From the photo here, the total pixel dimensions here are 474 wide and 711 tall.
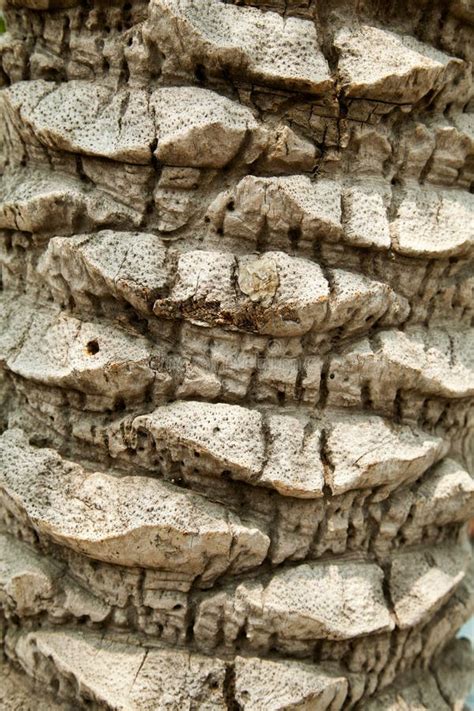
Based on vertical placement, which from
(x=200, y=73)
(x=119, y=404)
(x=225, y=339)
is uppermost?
(x=200, y=73)

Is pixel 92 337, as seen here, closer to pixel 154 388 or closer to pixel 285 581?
pixel 154 388

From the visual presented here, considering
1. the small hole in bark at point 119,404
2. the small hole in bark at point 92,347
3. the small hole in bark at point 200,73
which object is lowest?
the small hole in bark at point 119,404

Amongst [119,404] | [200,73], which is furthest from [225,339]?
[200,73]

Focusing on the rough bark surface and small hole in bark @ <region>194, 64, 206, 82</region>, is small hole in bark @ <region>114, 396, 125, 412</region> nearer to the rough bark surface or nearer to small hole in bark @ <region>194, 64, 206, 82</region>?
the rough bark surface

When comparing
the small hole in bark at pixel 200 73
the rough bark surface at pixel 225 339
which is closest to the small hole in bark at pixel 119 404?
the rough bark surface at pixel 225 339

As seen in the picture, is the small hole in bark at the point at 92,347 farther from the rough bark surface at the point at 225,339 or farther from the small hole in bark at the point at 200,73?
the small hole in bark at the point at 200,73

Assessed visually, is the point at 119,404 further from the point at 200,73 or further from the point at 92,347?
the point at 200,73

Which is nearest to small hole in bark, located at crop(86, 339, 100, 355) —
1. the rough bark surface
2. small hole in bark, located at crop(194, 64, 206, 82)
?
the rough bark surface

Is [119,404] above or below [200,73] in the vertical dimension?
below
